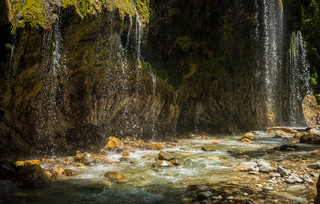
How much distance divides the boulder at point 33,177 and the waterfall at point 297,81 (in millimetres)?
23487

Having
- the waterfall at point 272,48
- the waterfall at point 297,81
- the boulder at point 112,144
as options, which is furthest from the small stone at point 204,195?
the waterfall at point 297,81

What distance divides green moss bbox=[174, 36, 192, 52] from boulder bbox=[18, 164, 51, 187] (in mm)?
10560

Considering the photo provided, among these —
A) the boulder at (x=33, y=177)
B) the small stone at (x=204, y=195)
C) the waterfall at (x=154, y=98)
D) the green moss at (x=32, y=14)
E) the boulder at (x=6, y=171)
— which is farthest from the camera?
the waterfall at (x=154, y=98)

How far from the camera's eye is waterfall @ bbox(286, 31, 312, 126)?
22469 millimetres

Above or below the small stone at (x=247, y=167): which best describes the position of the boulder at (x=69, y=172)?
below

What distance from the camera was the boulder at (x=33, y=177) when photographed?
4727 mm

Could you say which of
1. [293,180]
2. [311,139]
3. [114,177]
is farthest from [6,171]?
[311,139]

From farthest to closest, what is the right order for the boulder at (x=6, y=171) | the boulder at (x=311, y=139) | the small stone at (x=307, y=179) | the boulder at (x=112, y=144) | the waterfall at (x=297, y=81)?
the waterfall at (x=297, y=81) → the boulder at (x=311, y=139) → the boulder at (x=112, y=144) → the boulder at (x=6, y=171) → the small stone at (x=307, y=179)

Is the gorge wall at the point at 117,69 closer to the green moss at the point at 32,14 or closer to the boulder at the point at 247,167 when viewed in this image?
the green moss at the point at 32,14

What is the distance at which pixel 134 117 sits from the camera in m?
11.4

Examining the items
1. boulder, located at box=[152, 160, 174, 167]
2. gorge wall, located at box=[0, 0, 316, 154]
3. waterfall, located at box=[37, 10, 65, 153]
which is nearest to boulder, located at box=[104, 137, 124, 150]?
gorge wall, located at box=[0, 0, 316, 154]

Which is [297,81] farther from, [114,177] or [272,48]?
[114,177]

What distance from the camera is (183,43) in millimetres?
13797

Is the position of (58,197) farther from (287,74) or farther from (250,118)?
(287,74)
